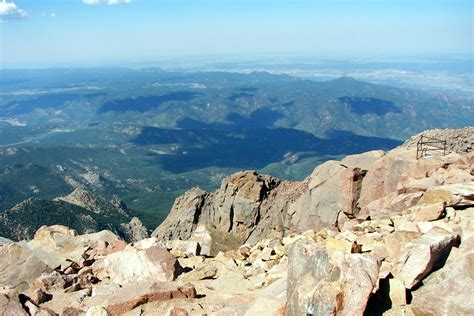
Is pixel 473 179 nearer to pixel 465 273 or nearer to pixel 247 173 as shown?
pixel 465 273

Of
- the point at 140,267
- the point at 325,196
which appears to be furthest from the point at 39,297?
the point at 325,196

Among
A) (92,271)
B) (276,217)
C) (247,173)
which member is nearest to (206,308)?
(92,271)

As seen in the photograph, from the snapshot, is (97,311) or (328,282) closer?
(328,282)

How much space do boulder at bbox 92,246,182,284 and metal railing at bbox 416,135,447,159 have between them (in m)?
23.3

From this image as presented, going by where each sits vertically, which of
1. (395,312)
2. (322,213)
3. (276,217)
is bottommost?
(276,217)

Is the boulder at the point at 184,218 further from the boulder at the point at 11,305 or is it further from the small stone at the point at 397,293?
the small stone at the point at 397,293

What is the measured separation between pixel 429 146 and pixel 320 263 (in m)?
29.2

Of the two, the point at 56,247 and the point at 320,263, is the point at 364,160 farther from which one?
the point at 320,263

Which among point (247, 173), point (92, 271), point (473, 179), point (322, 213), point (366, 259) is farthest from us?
point (247, 173)

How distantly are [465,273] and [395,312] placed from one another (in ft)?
9.32


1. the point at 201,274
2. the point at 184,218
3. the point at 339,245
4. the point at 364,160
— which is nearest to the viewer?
the point at 339,245

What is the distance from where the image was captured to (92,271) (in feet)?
89.7

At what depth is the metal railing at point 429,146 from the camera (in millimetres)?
38906

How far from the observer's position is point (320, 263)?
16.3m
